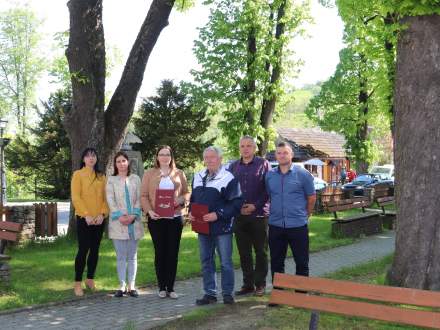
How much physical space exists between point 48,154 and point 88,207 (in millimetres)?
25816

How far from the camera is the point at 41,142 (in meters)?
32.4

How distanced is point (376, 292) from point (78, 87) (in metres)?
9.31

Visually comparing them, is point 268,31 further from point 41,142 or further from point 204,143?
point 41,142

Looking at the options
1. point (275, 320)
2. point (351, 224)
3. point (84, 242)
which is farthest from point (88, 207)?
point (351, 224)

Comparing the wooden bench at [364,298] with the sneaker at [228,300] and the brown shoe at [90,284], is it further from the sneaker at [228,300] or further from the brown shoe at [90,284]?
the brown shoe at [90,284]

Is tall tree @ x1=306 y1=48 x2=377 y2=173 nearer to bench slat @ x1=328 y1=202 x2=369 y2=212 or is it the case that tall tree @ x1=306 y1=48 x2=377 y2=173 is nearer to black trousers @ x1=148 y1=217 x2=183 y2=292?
bench slat @ x1=328 y1=202 x2=369 y2=212

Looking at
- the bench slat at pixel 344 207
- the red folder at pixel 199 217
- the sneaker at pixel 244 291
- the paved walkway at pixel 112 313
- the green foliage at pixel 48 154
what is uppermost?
the green foliage at pixel 48 154

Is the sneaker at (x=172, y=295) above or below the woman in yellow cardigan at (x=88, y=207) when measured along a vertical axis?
below

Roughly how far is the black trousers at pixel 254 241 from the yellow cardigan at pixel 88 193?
5.73ft

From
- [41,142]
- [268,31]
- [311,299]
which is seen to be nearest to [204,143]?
[41,142]

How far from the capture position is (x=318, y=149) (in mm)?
52594

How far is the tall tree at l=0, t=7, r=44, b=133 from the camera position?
→ 45.9 metres

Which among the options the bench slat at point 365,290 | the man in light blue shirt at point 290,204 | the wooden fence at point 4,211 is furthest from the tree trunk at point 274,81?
the bench slat at point 365,290

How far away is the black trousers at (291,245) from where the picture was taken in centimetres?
684
